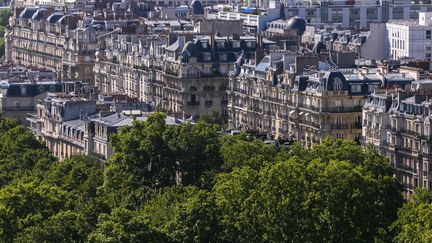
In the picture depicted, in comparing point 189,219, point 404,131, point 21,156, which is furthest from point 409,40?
point 189,219

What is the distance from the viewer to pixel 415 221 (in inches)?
3819

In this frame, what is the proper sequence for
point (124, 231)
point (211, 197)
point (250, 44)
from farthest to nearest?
point (250, 44) → point (211, 197) → point (124, 231)

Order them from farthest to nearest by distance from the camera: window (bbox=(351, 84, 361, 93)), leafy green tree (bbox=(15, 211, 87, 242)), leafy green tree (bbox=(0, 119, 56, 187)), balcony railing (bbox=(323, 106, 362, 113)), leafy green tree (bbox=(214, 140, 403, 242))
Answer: window (bbox=(351, 84, 361, 93)) < balcony railing (bbox=(323, 106, 362, 113)) < leafy green tree (bbox=(0, 119, 56, 187)) < leafy green tree (bbox=(214, 140, 403, 242)) < leafy green tree (bbox=(15, 211, 87, 242))

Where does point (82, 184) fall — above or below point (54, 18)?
below

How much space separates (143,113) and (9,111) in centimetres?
2013

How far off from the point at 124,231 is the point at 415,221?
44.0ft

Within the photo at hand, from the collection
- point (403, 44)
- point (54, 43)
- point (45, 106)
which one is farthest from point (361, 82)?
point (54, 43)

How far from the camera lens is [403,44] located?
176875 millimetres

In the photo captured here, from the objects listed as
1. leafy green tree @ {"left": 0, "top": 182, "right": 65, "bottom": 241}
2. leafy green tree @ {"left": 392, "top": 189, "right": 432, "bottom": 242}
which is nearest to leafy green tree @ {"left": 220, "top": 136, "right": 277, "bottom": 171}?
leafy green tree @ {"left": 0, "top": 182, "right": 65, "bottom": 241}

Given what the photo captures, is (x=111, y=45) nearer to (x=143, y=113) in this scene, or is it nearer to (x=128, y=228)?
(x=143, y=113)

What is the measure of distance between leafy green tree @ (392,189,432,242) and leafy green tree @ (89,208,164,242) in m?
11.2

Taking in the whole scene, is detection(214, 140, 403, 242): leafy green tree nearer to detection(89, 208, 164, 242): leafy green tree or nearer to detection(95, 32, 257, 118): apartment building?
detection(89, 208, 164, 242): leafy green tree

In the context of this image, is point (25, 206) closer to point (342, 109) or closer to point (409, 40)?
point (342, 109)

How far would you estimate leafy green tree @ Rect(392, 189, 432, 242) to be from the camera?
9438 centimetres
